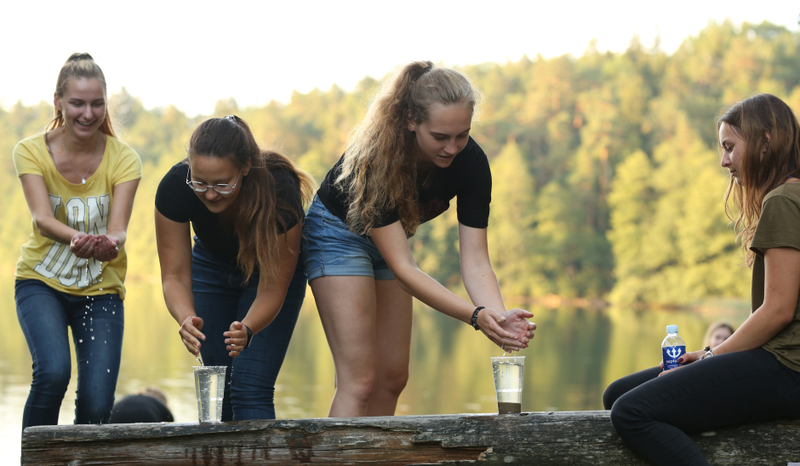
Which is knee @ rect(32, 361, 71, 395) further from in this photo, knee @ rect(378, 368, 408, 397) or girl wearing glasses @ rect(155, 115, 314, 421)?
knee @ rect(378, 368, 408, 397)

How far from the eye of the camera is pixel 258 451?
→ 3.05 meters

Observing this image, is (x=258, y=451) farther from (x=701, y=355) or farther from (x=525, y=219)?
(x=525, y=219)

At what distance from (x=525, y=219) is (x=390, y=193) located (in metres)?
50.8

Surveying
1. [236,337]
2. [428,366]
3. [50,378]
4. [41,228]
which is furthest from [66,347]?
[428,366]

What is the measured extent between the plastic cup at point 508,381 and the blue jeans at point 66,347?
184cm

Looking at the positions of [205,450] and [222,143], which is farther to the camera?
[222,143]

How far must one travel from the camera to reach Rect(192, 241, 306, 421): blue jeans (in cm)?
369

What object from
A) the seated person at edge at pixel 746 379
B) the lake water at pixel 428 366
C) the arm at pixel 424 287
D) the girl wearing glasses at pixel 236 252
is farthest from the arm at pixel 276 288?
the lake water at pixel 428 366

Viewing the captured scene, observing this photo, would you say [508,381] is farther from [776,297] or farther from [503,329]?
[776,297]

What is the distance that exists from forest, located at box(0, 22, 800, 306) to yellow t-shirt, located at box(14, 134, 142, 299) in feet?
115

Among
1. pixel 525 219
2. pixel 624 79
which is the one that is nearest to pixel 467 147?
pixel 525 219

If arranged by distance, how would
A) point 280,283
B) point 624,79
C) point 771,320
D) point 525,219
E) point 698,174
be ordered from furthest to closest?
point 624,79
point 525,219
point 698,174
point 280,283
point 771,320

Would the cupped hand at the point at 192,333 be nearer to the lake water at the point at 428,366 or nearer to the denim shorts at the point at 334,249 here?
the denim shorts at the point at 334,249

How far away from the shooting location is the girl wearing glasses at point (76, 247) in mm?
3662
